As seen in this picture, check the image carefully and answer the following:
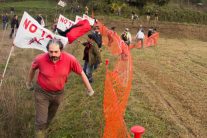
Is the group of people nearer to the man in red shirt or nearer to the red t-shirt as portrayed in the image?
the man in red shirt

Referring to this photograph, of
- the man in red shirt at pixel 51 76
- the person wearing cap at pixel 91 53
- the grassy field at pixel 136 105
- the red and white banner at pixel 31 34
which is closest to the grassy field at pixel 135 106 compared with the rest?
the grassy field at pixel 136 105

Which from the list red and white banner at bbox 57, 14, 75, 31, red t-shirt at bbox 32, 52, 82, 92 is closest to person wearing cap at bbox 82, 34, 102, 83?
red and white banner at bbox 57, 14, 75, 31

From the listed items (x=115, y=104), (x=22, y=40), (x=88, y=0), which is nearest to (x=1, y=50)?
(x=22, y=40)

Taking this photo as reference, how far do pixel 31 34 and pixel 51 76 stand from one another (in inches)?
78.5

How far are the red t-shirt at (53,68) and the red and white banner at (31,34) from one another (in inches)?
65.4

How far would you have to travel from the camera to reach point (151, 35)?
94.8ft

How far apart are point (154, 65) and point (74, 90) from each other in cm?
621

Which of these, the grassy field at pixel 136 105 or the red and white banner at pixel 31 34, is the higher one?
the red and white banner at pixel 31 34

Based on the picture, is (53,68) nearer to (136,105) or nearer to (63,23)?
(136,105)

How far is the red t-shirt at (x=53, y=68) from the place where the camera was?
278 inches

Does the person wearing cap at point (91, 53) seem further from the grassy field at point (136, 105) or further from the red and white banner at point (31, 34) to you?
the red and white banner at point (31, 34)

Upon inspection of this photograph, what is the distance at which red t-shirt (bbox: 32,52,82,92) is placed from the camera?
707cm

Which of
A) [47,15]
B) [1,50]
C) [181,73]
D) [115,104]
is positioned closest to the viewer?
[115,104]

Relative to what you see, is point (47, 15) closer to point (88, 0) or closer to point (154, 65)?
point (88, 0)
